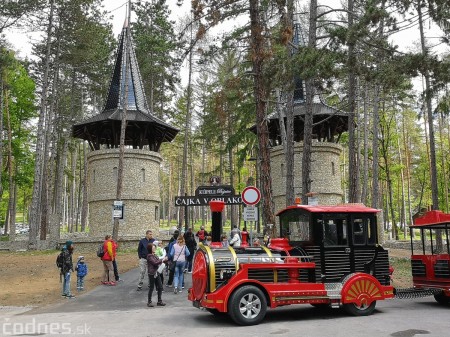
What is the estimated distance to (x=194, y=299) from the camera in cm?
963

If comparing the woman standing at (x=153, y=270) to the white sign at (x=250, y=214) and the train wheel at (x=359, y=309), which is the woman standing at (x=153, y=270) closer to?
the white sign at (x=250, y=214)

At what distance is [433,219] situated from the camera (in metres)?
11.8

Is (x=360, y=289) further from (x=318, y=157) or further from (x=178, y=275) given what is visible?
(x=318, y=157)

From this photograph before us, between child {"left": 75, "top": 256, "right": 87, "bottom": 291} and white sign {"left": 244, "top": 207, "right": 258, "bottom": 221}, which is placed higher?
white sign {"left": 244, "top": 207, "right": 258, "bottom": 221}

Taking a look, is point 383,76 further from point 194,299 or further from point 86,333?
point 86,333

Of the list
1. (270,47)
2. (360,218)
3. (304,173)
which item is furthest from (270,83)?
(360,218)

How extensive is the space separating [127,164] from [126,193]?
1.98 meters

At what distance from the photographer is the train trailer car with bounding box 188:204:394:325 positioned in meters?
8.95

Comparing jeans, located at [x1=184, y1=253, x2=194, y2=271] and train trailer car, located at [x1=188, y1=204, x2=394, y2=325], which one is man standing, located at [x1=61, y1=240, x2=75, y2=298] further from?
train trailer car, located at [x1=188, y1=204, x2=394, y2=325]

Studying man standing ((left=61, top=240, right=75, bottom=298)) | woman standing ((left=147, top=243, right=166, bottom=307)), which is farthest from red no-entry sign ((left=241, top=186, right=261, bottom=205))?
man standing ((left=61, top=240, right=75, bottom=298))

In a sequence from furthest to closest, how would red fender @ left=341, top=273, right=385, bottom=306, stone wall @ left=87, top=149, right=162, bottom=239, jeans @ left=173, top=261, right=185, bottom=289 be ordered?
stone wall @ left=87, top=149, right=162, bottom=239 < jeans @ left=173, top=261, right=185, bottom=289 < red fender @ left=341, top=273, right=385, bottom=306

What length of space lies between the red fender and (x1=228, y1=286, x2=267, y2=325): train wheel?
1.90 metres

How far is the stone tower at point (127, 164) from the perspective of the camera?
29.5 meters

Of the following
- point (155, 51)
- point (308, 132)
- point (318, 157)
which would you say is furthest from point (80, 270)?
point (155, 51)
